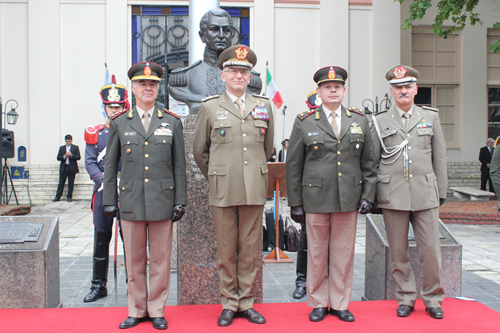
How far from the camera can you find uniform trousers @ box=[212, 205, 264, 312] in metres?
3.17

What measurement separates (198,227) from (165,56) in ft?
33.4

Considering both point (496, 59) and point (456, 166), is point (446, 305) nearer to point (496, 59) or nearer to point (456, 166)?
point (456, 166)

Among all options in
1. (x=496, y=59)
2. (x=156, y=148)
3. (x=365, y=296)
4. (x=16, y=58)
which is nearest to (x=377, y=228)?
(x=365, y=296)

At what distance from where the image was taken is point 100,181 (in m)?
4.11

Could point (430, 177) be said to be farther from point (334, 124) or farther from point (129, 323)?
point (129, 323)

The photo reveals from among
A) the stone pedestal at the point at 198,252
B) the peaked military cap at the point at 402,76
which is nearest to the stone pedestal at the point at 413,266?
the stone pedestal at the point at 198,252

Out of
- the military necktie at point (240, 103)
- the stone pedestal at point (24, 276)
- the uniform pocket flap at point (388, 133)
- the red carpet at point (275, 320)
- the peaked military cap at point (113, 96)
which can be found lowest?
the red carpet at point (275, 320)

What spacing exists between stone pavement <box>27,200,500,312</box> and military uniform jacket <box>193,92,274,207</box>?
1423 millimetres

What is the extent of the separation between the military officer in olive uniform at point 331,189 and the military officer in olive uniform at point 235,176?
311 mm

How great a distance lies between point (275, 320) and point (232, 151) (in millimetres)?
1247

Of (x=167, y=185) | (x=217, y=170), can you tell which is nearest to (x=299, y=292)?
(x=217, y=170)

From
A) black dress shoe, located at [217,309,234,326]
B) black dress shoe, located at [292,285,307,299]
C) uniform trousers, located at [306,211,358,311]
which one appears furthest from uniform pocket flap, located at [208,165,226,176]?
black dress shoe, located at [292,285,307,299]

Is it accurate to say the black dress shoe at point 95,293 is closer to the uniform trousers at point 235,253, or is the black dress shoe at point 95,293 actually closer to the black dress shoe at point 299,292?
the uniform trousers at point 235,253

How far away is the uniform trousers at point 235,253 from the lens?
125 inches
